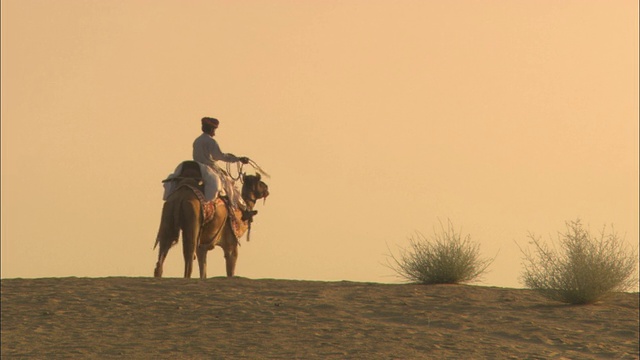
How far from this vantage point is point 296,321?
810 inches

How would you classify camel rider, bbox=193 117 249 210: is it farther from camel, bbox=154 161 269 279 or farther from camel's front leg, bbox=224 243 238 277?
camel's front leg, bbox=224 243 238 277

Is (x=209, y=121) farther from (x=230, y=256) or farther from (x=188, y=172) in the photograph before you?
(x=230, y=256)

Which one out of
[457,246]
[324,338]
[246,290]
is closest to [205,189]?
[246,290]

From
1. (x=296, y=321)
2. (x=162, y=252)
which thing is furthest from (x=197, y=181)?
(x=296, y=321)

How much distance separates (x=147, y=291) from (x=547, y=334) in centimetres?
655

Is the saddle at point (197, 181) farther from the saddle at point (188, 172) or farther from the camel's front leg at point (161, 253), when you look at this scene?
the camel's front leg at point (161, 253)

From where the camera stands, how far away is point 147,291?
→ 22875 mm

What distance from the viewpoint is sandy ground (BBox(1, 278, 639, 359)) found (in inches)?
744

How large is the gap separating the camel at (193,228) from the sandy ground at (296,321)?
3.52ft

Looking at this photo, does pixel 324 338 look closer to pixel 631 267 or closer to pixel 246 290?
pixel 246 290

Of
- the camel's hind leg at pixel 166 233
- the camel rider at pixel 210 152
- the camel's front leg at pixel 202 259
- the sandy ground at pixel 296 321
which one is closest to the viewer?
the sandy ground at pixel 296 321

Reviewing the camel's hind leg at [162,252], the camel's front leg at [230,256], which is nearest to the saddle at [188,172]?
the camel's hind leg at [162,252]

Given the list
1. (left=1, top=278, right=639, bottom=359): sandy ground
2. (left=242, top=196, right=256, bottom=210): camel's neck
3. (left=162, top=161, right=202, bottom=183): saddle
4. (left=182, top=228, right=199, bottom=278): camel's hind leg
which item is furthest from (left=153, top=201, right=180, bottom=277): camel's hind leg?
(left=242, top=196, right=256, bottom=210): camel's neck

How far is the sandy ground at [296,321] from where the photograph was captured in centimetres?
1891
